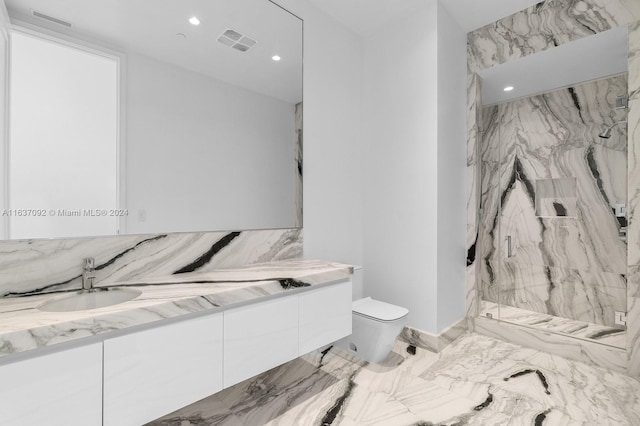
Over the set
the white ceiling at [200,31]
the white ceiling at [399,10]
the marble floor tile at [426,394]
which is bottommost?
the marble floor tile at [426,394]

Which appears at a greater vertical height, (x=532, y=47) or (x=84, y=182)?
(x=532, y=47)

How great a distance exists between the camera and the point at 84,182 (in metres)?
1.41

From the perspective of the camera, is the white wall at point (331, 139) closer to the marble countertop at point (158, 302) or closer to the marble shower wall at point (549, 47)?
the marble countertop at point (158, 302)

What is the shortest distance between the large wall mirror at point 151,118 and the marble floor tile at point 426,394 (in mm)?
1011

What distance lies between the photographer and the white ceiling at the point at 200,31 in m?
1.41

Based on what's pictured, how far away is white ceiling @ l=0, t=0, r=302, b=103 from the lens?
1.41 meters

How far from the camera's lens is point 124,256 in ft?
4.97

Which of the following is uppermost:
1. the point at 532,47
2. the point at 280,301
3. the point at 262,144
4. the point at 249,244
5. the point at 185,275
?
the point at 532,47

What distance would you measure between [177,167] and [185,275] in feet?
1.95

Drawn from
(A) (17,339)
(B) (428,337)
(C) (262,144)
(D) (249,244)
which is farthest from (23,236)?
(B) (428,337)

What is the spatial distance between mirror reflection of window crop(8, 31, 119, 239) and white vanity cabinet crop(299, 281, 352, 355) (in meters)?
1.05

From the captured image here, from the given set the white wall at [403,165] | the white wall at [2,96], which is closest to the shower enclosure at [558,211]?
the white wall at [403,165]

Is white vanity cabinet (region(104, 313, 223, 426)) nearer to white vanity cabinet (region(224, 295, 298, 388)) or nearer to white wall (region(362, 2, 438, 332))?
white vanity cabinet (region(224, 295, 298, 388))

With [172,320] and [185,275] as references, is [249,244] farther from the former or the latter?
[172,320]
